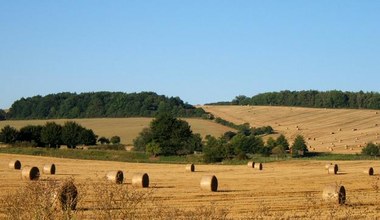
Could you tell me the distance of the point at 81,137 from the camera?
77.4 metres

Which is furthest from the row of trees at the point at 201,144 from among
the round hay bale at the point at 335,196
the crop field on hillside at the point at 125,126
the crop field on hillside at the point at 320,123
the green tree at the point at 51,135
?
the round hay bale at the point at 335,196

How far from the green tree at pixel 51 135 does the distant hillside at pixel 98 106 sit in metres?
34.1

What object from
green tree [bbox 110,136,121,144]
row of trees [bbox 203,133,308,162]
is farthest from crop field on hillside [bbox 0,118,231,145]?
row of trees [bbox 203,133,308,162]

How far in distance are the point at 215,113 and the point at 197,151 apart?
35237 millimetres

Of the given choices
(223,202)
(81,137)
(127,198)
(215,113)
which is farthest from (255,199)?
(215,113)

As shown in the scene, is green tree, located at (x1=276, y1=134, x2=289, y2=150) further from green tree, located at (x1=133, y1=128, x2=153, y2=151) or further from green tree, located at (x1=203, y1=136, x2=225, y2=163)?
green tree, located at (x1=133, y1=128, x2=153, y2=151)

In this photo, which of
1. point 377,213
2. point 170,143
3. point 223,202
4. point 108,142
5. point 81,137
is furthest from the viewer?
point 108,142

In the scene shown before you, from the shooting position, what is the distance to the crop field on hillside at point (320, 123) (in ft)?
243

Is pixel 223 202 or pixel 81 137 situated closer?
pixel 223 202

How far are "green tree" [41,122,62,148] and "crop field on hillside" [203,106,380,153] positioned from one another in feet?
92.6

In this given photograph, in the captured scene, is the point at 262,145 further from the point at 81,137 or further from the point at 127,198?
the point at 127,198

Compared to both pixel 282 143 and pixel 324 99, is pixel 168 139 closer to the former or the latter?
pixel 282 143

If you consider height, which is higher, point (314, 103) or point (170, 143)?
point (314, 103)

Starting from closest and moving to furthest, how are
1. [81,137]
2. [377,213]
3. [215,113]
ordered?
[377,213] → [81,137] → [215,113]
